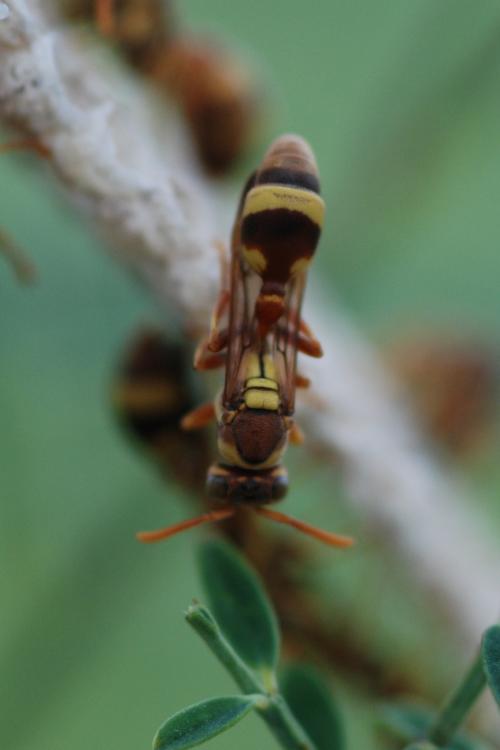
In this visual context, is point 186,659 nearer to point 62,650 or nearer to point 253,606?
point 62,650

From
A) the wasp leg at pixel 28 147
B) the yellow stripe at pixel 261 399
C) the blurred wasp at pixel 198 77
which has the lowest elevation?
the yellow stripe at pixel 261 399

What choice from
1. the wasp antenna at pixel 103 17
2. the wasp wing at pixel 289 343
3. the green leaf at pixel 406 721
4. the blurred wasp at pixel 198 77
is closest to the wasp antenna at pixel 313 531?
the wasp wing at pixel 289 343

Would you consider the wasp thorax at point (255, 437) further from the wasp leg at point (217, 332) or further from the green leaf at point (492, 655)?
the green leaf at point (492, 655)

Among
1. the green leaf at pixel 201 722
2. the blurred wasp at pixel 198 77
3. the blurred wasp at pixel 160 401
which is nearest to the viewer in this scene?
the green leaf at pixel 201 722

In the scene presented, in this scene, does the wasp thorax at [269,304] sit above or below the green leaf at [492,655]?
above

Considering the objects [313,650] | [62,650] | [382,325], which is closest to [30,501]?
[62,650]

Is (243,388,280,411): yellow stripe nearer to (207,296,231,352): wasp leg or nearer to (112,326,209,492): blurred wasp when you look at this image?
(207,296,231,352): wasp leg
